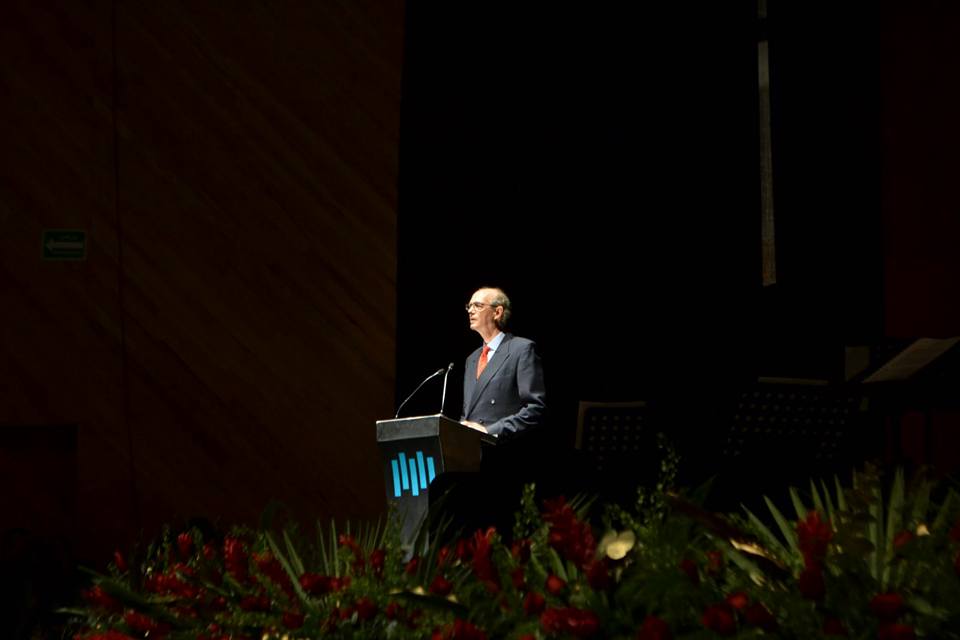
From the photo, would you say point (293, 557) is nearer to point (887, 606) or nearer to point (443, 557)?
point (443, 557)

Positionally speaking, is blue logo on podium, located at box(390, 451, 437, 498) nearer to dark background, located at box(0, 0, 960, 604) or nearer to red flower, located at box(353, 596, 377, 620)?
dark background, located at box(0, 0, 960, 604)

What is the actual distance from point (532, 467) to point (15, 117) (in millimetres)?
4032

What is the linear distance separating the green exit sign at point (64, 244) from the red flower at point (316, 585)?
4337mm

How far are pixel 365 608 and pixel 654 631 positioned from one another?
0.28 metres

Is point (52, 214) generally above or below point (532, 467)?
above

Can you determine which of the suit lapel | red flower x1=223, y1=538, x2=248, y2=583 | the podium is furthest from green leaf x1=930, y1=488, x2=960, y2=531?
the suit lapel

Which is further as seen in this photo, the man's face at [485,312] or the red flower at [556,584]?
the man's face at [485,312]

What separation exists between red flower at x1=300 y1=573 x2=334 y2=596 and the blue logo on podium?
7.76 ft

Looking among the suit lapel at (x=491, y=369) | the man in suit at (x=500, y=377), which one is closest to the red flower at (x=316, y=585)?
the man in suit at (x=500, y=377)

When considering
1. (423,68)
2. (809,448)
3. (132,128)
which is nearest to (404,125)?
(423,68)

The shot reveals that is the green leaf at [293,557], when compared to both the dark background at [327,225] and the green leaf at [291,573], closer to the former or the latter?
the green leaf at [291,573]

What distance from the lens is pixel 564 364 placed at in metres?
4.96

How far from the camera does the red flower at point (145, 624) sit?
102cm

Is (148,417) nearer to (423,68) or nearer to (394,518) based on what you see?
(423,68)
